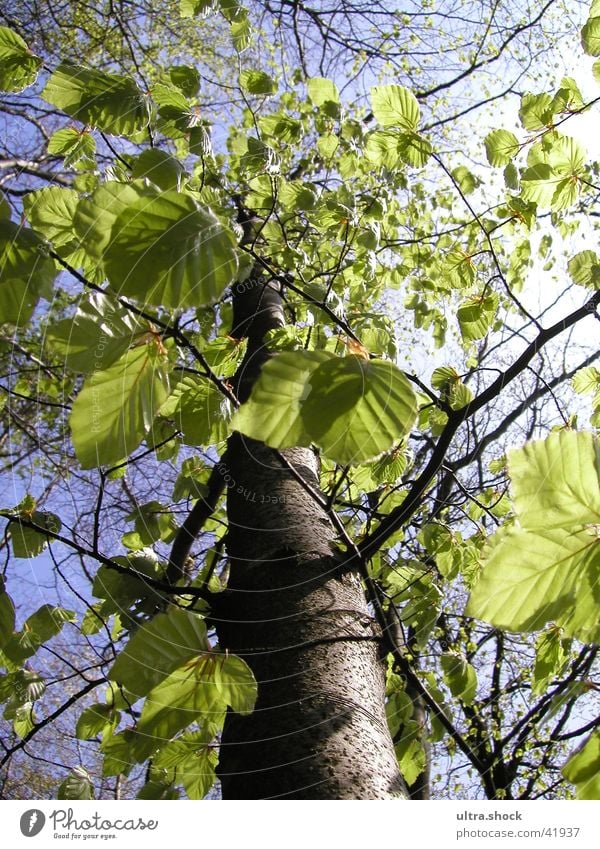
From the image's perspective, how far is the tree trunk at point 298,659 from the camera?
0.39 meters

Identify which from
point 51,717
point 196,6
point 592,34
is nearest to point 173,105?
point 196,6

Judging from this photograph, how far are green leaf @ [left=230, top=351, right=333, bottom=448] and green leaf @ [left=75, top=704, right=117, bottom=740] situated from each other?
47cm

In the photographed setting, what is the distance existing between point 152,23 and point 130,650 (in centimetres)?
189

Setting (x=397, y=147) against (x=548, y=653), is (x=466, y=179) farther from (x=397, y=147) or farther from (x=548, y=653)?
(x=548, y=653)

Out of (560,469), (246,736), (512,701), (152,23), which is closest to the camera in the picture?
(560,469)

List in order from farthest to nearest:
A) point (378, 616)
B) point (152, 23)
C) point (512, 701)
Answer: point (512, 701), point (152, 23), point (378, 616)

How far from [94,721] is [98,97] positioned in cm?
58

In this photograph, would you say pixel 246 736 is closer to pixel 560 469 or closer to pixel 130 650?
pixel 130 650

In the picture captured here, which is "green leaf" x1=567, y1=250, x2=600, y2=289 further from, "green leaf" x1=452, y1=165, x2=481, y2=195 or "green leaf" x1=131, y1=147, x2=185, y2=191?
"green leaf" x1=131, y1=147, x2=185, y2=191

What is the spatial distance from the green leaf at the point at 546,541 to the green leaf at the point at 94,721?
0.52 m

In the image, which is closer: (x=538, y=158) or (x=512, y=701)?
(x=538, y=158)

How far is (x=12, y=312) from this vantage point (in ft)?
1.01

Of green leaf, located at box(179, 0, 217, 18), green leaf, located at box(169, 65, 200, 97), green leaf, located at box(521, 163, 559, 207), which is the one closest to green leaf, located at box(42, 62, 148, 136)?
green leaf, located at box(169, 65, 200, 97)

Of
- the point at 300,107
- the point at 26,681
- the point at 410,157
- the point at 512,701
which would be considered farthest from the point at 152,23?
the point at 512,701
